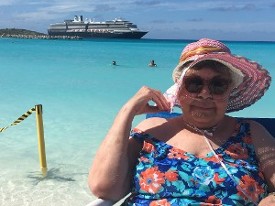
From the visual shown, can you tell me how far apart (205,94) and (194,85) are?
6cm

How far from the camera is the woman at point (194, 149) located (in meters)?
2.10

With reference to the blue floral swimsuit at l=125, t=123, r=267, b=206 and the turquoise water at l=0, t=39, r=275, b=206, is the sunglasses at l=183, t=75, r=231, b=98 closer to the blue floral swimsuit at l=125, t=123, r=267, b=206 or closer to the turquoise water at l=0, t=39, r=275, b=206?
the blue floral swimsuit at l=125, t=123, r=267, b=206

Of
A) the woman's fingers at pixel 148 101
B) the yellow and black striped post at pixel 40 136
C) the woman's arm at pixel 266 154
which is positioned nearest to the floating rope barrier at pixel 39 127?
the yellow and black striped post at pixel 40 136

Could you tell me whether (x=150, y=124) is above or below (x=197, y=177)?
above

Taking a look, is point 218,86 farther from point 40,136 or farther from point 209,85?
point 40,136

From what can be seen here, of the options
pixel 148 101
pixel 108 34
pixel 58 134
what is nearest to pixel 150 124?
pixel 148 101

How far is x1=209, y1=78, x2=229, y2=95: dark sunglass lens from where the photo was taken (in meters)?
2.21

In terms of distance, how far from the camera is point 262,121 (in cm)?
291

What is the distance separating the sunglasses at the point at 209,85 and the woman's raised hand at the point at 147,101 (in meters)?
0.19

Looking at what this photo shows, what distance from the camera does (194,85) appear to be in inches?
87.5

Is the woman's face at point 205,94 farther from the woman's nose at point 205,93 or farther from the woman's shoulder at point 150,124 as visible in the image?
the woman's shoulder at point 150,124

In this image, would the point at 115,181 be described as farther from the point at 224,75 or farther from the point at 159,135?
the point at 224,75

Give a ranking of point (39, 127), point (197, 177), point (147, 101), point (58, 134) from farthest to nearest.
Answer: point (58, 134)
point (39, 127)
point (147, 101)
point (197, 177)

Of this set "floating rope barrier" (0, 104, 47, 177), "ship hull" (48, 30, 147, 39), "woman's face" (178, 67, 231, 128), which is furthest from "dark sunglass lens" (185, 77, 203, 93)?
"ship hull" (48, 30, 147, 39)
